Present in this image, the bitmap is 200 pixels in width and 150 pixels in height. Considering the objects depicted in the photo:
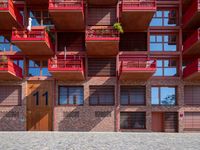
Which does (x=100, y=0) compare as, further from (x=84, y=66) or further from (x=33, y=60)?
(x=33, y=60)

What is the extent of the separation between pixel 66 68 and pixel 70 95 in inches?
172

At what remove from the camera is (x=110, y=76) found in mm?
28453

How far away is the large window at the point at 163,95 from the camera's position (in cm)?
2852

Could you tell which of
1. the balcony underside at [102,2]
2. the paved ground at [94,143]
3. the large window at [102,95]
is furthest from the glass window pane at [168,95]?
the balcony underside at [102,2]

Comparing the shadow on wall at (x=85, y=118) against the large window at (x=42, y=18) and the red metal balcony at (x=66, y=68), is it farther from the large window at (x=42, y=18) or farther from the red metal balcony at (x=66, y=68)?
the large window at (x=42, y=18)

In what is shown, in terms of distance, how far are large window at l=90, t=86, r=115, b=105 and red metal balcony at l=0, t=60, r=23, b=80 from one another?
7.85 m

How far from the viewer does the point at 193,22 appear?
27.6 meters

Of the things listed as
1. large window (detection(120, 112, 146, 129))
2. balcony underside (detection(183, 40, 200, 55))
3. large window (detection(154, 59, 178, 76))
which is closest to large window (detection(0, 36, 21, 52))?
large window (detection(120, 112, 146, 129))

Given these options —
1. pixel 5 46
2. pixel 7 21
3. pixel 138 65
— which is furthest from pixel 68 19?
pixel 138 65

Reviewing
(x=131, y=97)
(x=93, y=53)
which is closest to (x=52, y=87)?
(x=93, y=53)

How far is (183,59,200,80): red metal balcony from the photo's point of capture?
976 inches

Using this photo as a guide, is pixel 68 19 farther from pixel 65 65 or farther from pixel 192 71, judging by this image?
pixel 192 71

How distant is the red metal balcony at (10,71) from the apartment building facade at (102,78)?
0.76ft

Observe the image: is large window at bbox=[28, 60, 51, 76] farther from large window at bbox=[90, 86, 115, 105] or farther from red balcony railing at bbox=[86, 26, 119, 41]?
red balcony railing at bbox=[86, 26, 119, 41]
